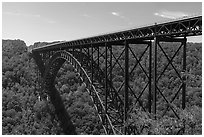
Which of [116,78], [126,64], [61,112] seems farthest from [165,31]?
[116,78]

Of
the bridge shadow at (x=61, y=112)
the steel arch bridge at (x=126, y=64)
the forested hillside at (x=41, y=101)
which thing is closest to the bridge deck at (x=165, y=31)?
the steel arch bridge at (x=126, y=64)

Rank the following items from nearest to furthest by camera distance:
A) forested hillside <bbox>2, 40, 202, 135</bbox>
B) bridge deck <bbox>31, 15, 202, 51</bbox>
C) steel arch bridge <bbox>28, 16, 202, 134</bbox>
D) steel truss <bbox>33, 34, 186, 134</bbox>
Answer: bridge deck <bbox>31, 15, 202, 51</bbox> < steel arch bridge <bbox>28, 16, 202, 134</bbox> < steel truss <bbox>33, 34, 186, 134</bbox> < forested hillside <bbox>2, 40, 202, 135</bbox>

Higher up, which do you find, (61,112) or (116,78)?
A: (116,78)

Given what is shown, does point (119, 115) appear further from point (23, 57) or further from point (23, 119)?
point (23, 57)

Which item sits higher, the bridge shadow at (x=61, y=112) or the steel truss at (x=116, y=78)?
the steel truss at (x=116, y=78)

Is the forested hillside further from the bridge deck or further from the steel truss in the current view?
the bridge deck

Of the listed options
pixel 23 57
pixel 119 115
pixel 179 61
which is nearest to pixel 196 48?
pixel 179 61

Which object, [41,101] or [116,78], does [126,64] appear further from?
[116,78]

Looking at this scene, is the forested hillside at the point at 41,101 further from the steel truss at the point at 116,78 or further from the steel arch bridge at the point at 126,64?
the steel arch bridge at the point at 126,64

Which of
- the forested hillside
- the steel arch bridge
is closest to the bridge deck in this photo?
the steel arch bridge
